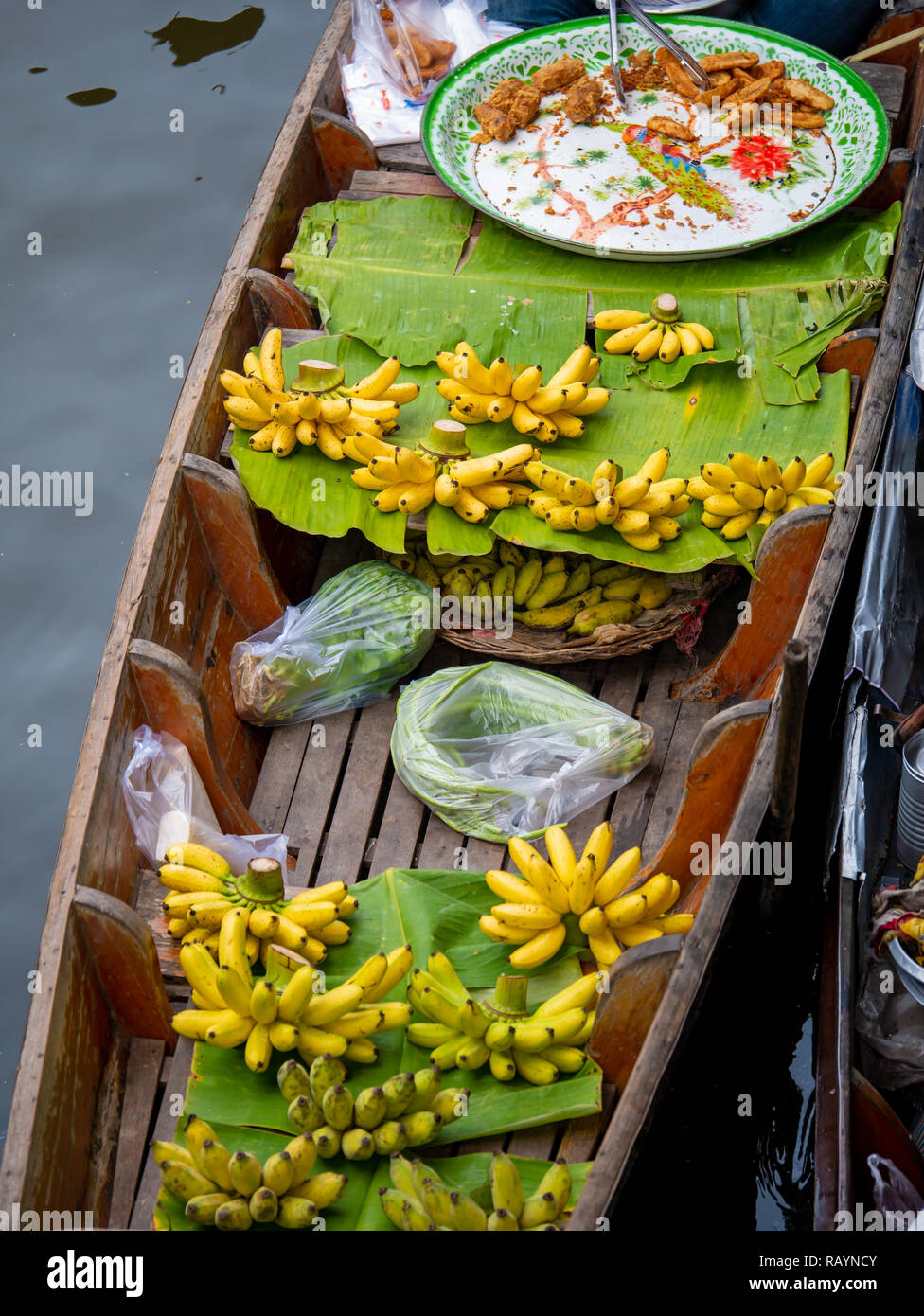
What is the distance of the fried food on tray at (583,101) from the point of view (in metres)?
5.02

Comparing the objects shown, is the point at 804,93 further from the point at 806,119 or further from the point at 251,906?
the point at 251,906

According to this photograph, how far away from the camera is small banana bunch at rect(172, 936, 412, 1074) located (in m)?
3.02

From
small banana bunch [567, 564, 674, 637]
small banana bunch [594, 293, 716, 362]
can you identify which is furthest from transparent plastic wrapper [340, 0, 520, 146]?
small banana bunch [567, 564, 674, 637]

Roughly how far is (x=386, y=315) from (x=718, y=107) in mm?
1760

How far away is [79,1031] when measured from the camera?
310 centimetres

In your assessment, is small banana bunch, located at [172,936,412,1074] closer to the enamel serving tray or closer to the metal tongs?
the enamel serving tray

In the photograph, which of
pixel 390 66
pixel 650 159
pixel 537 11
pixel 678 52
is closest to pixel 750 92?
pixel 678 52

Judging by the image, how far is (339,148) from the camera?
514 cm

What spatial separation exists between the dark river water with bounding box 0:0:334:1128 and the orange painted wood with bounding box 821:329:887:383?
11.2ft

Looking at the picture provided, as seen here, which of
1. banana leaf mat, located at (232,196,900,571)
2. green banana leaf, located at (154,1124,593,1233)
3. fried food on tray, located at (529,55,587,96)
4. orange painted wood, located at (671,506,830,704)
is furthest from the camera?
fried food on tray, located at (529,55,587,96)

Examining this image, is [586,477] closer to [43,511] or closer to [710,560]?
[710,560]

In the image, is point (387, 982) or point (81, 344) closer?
point (387, 982)

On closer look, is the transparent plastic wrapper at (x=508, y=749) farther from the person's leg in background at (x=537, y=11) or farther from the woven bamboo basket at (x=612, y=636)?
the person's leg in background at (x=537, y=11)
